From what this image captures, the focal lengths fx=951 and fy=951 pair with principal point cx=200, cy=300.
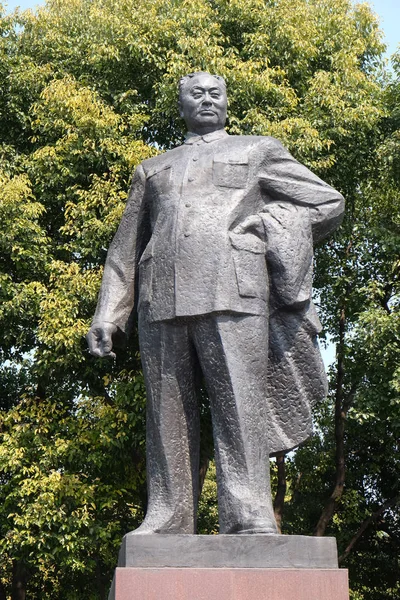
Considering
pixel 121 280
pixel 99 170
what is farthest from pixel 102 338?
pixel 99 170

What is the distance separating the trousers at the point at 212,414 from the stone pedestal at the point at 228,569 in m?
0.18

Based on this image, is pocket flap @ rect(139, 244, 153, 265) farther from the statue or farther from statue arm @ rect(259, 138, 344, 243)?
statue arm @ rect(259, 138, 344, 243)

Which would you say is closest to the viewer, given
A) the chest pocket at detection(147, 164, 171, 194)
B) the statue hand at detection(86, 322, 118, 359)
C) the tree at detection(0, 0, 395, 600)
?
the statue hand at detection(86, 322, 118, 359)

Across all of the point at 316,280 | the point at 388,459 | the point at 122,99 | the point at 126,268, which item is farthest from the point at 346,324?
the point at 126,268

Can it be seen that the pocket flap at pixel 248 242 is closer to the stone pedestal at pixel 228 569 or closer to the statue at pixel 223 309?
the statue at pixel 223 309

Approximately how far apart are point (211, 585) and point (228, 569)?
11 centimetres

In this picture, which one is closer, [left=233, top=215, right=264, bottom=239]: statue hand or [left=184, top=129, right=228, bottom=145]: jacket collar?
[left=233, top=215, right=264, bottom=239]: statue hand

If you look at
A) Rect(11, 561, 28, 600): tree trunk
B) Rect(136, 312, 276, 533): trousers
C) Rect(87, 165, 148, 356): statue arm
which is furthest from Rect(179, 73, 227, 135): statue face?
Rect(11, 561, 28, 600): tree trunk

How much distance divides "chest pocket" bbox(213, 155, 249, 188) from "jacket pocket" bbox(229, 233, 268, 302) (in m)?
0.33

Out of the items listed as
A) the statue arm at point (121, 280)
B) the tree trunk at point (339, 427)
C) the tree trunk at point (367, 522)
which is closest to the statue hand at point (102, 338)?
the statue arm at point (121, 280)

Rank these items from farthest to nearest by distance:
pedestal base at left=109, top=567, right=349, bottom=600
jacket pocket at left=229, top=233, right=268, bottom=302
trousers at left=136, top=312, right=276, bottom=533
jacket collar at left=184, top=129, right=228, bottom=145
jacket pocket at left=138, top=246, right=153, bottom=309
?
jacket collar at left=184, top=129, right=228, bottom=145 < jacket pocket at left=138, top=246, right=153, bottom=309 < jacket pocket at left=229, top=233, right=268, bottom=302 < trousers at left=136, top=312, right=276, bottom=533 < pedestal base at left=109, top=567, right=349, bottom=600

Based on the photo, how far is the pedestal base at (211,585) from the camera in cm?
446

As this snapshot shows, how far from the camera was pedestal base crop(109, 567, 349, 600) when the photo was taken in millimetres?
4461

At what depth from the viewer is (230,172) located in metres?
5.41
